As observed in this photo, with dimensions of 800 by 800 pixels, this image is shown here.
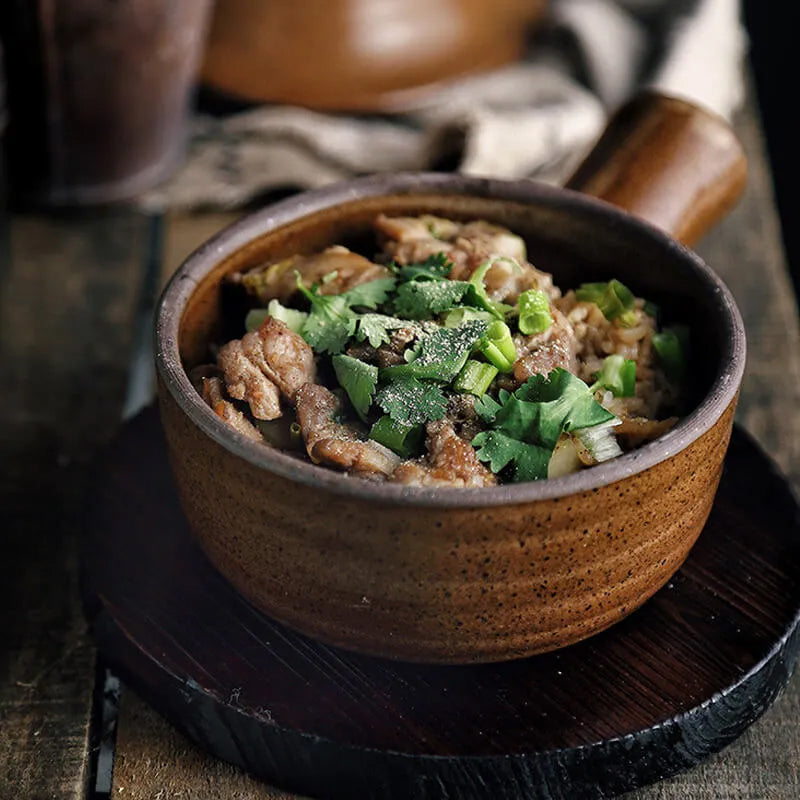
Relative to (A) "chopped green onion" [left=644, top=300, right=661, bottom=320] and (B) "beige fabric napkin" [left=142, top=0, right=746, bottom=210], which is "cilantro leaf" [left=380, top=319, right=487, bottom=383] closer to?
(A) "chopped green onion" [left=644, top=300, right=661, bottom=320]

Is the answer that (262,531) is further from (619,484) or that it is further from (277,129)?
(277,129)

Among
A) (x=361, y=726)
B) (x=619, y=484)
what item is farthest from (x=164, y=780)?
(x=619, y=484)

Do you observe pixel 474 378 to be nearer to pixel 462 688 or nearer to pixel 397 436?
pixel 397 436

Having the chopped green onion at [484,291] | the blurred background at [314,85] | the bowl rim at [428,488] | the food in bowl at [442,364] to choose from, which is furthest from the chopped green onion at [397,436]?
the blurred background at [314,85]

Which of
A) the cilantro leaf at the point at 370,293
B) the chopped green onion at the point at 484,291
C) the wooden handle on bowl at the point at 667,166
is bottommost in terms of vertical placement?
the cilantro leaf at the point at 370,293

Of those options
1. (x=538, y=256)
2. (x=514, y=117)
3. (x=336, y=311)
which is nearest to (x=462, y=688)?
(x=336, y=311)

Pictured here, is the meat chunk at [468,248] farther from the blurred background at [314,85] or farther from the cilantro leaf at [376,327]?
the blurred background at [314,85]
